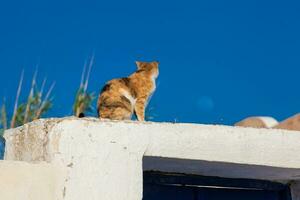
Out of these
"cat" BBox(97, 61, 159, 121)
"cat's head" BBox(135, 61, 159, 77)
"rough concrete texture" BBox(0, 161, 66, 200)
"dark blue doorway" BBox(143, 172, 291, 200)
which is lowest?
"rough concrete texture" BBox(0, 161, 66, 200)

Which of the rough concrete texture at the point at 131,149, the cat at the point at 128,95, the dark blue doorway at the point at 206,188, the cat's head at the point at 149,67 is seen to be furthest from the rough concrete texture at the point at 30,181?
the cat's head at the point at 149,67

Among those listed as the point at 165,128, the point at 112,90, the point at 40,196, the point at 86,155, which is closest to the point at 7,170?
the point at 40,196

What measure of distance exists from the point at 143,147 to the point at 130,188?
0.24m

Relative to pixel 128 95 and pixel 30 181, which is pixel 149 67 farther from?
pixel 30 181

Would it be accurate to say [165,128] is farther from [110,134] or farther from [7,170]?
[7,170]

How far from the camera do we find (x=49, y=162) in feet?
10.5

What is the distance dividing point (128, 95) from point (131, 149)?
1.60 metres

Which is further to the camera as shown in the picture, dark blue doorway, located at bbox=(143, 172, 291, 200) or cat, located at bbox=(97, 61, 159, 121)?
cat, located at bbox=(97, 61, 159, 121)

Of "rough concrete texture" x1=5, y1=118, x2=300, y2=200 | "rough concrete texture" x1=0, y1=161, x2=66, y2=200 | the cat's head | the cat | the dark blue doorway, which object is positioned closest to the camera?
"rough concrete texture" x1=0, y1=161, x2=66, y2=200

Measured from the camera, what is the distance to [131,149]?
3367mm

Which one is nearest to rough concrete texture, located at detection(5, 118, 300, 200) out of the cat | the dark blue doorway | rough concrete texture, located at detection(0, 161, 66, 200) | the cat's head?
rough concrete texture, located at detection(0, 161, 66, 200)

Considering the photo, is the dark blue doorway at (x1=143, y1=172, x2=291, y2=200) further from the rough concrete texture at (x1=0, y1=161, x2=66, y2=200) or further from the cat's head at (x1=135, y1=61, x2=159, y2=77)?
the cat's head at (x1=135, y1=61, x2=159, y2=77)

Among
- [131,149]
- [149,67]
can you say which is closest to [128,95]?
[149,67]

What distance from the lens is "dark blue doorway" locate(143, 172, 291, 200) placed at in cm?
420
